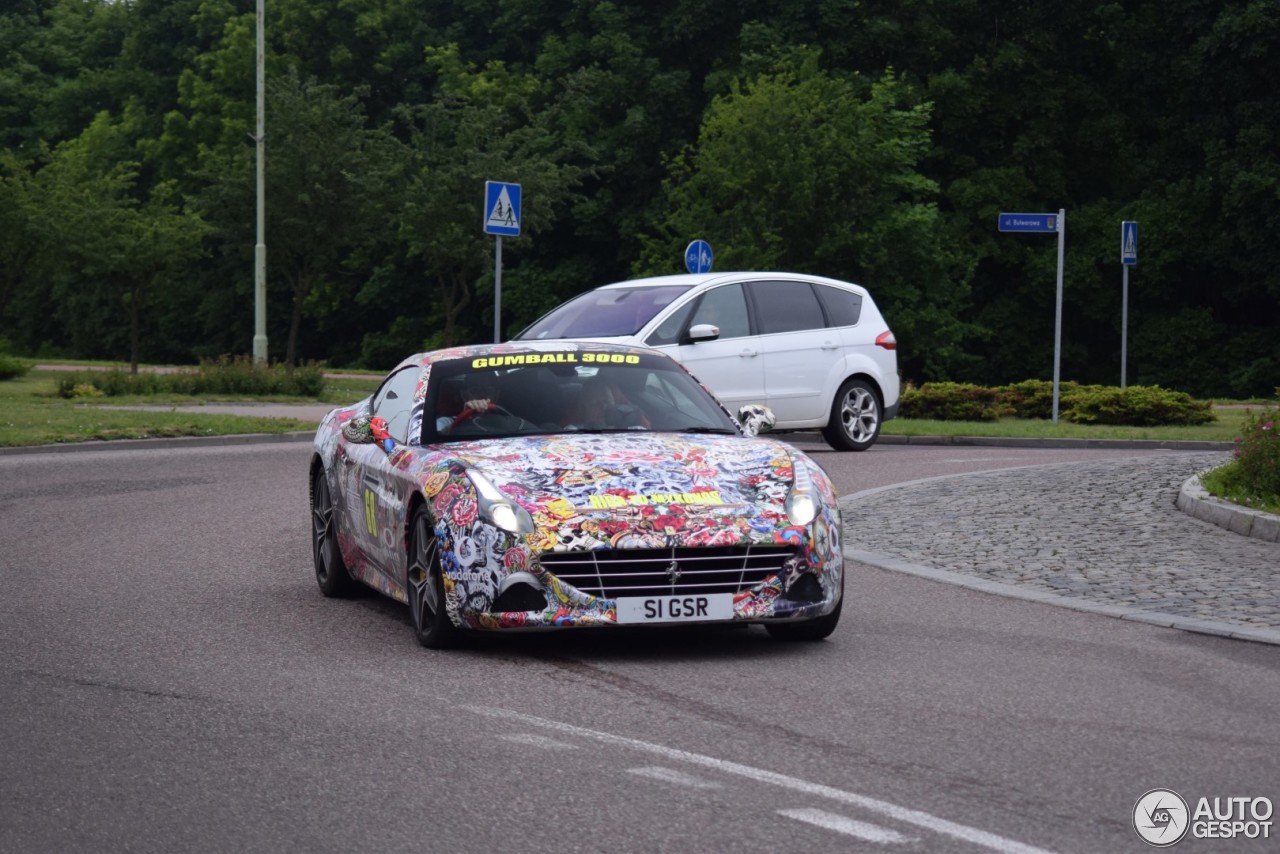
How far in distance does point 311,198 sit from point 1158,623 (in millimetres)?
41597

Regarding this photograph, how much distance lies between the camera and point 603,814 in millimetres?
5781

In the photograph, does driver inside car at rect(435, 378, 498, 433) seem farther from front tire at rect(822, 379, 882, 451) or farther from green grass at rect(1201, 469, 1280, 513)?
front tire at rect(822, 379, 882, 451)

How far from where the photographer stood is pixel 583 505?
8.47 meters

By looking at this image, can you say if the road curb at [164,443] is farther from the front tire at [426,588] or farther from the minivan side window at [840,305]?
the front tire at [426,588]

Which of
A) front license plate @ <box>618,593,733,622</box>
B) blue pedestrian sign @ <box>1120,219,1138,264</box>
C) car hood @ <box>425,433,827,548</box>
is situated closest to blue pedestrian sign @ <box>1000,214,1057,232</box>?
blue pedestrian sign @ <box>1120,219,1138,264</box>

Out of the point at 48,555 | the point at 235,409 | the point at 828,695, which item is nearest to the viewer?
the point at 828,695

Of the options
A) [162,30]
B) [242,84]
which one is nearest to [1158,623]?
[242,84]

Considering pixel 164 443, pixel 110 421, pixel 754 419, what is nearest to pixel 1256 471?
pixel 754 419

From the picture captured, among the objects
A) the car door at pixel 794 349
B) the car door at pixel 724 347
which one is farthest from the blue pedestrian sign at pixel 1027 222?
the car door at pixel 724 347

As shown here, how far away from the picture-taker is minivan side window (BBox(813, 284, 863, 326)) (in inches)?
866

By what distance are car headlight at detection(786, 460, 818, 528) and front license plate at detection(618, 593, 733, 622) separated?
477mm

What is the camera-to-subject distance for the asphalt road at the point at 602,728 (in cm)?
568

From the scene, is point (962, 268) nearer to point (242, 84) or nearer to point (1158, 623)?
point (242, 84)

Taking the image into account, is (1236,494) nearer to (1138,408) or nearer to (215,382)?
(1138,408)
